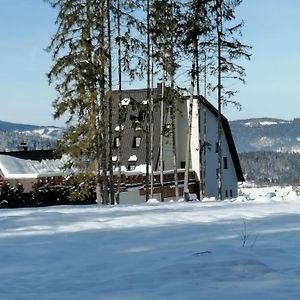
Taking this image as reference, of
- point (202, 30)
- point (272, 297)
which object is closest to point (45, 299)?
point (272, 297)

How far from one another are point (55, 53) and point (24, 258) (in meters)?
16.1

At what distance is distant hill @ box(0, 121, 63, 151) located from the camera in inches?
4205

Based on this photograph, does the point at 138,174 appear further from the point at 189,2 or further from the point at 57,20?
the point at 57,20

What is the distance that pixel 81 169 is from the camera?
23.9 meters

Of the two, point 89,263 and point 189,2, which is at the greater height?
point 189,2

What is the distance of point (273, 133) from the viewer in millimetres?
174125

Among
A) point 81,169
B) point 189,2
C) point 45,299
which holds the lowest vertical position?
point 45,299

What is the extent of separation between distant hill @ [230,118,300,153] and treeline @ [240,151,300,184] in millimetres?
31565

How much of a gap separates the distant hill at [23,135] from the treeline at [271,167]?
4068 cm

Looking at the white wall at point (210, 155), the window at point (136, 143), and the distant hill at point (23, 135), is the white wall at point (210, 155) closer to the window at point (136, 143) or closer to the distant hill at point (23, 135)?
the window at point (136, 143)

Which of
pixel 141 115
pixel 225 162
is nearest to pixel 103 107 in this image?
pixel 141 115

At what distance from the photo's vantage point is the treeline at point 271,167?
114 m

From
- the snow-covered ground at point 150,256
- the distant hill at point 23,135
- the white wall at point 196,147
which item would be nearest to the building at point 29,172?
the white wall at point 196,147

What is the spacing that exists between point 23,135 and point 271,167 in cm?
5903
